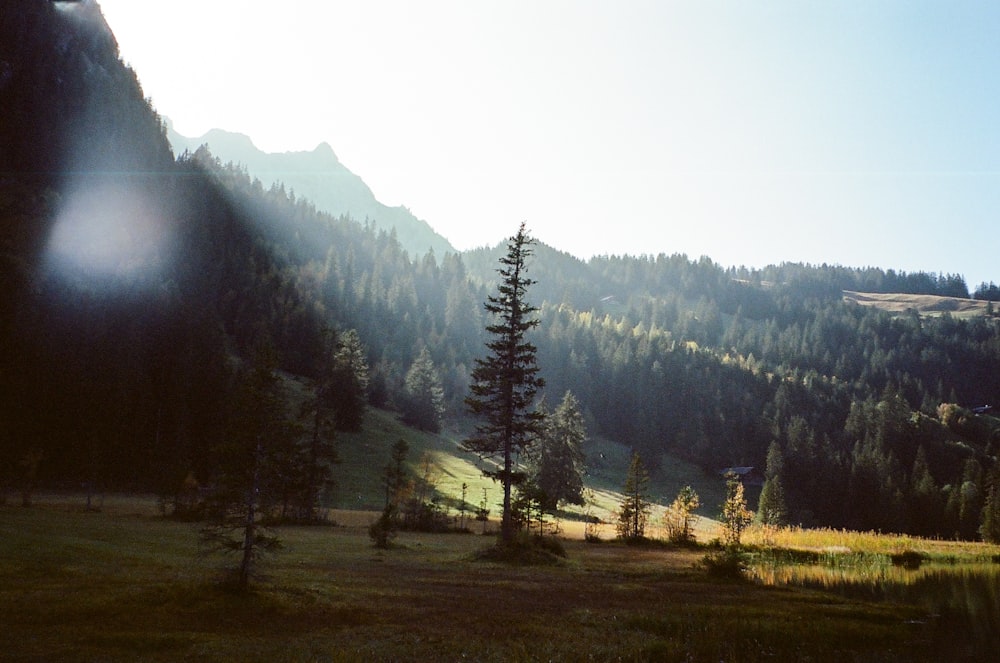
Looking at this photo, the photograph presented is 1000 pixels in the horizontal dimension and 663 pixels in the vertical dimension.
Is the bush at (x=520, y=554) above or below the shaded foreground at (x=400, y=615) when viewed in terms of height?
below

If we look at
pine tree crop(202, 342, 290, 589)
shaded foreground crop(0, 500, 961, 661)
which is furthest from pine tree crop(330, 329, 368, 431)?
pine tree crop(202, 342, 290, 589)

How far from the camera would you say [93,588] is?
69.4 feet

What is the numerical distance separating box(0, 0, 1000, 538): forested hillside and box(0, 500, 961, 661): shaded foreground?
39606mm

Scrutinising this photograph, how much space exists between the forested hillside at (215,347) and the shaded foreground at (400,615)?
130 feet

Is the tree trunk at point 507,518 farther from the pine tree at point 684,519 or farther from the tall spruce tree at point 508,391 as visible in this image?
the pine tree at point 684,519

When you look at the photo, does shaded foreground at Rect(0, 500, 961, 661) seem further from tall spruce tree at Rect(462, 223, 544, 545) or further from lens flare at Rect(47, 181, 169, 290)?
lens flare at Rect(47, 181, 169, 290)

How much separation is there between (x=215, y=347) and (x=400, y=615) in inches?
3632

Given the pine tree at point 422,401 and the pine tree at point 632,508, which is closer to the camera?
the pine tree at point 632,508

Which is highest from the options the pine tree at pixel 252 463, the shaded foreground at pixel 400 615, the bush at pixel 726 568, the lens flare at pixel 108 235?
the lens flare at pixel 108 235

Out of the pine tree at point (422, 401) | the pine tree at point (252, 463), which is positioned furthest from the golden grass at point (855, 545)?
the pine tree at point (422, 401)

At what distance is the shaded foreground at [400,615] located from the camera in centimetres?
1600

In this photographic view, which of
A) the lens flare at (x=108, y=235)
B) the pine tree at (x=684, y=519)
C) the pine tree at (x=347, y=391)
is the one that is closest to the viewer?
the pine tree at (x=684, y=519)

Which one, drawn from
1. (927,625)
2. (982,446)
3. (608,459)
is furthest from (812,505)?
(927,625)

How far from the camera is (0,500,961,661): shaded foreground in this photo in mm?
16000
